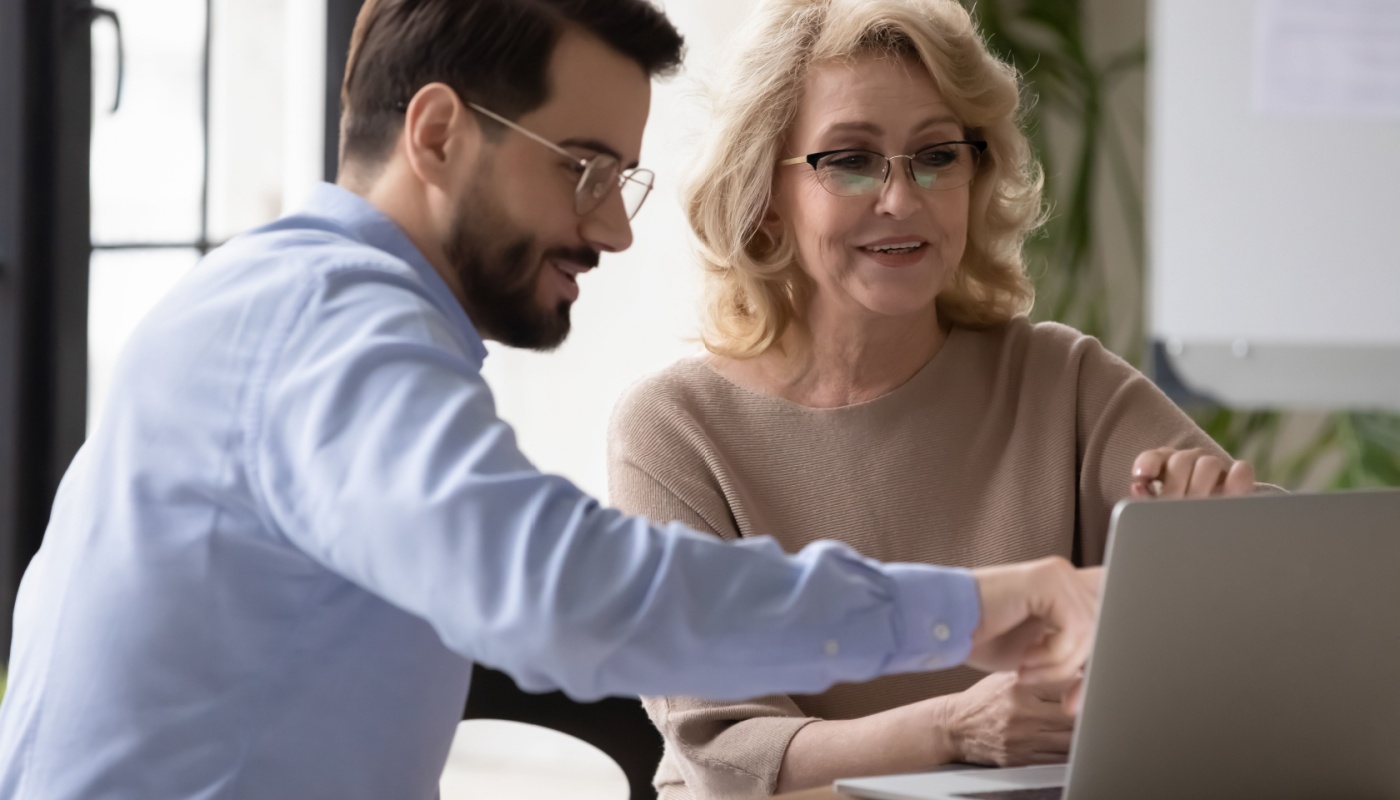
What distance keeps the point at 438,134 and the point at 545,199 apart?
9cm

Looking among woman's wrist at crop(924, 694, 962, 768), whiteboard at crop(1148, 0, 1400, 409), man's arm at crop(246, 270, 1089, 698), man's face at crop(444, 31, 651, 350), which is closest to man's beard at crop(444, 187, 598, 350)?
man's face at crop(444, 31, 651, 350)

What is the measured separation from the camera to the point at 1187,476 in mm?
1443

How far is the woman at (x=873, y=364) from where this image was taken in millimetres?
1648

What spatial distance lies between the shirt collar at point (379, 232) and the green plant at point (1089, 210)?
2.25 metres

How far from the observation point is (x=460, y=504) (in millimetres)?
798

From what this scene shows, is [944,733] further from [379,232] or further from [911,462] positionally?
[379,232]

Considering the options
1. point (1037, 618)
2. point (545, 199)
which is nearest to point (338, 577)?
point (545, 199)

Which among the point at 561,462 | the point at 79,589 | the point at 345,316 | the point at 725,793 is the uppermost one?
the point at 345,316

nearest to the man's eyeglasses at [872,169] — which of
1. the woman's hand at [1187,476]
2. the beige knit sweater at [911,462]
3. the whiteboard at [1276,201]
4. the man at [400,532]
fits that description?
the beige knit sweater at [911,462]

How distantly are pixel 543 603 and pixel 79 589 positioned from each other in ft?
1.24

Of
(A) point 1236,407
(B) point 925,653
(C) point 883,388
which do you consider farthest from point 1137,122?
(B) point 925,653

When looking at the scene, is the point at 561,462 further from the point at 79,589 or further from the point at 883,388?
the point at 79,589

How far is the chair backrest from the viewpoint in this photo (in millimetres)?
1479

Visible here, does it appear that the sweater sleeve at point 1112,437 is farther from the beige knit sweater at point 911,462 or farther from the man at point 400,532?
the man at point 400,532
